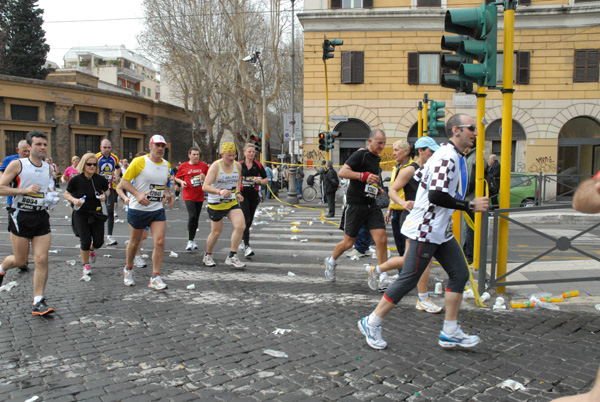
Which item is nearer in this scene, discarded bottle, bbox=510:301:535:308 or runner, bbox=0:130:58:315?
runner, bbox=0:130:58:315

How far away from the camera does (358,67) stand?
24562mm

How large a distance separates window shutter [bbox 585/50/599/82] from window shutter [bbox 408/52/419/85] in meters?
8.24

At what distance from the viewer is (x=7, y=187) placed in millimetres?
4957

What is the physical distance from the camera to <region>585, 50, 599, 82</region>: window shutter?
23.4 m

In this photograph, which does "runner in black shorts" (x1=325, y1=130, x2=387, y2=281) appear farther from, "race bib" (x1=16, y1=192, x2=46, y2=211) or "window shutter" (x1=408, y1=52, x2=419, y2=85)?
"window shutter" (x1=408, y1=52, x2=419, y2=85)

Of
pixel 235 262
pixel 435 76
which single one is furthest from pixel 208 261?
pixel 435 76

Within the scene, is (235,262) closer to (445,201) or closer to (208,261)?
(208,261)

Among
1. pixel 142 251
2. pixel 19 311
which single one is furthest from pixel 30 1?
pixel 19 311

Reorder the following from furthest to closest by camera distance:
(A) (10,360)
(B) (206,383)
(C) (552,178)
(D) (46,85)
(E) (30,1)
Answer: (E) (30,1) < (D) (46,85) < (C) (552,178) < (A) (10,360) < (B) (206,383)

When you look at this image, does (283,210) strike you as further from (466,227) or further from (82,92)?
(82,92)

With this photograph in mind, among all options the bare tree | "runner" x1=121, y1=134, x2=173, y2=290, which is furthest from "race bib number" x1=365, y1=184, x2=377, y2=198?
the bare tree

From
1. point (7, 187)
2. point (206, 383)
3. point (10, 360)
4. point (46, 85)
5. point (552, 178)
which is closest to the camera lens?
point (206, 383)

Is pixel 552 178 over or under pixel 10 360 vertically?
over

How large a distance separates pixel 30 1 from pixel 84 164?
45571 mm
